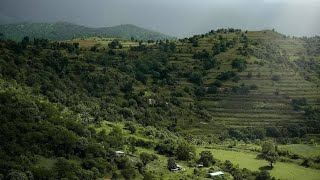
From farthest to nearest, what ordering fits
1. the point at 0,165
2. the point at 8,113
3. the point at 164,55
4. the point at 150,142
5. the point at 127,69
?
the point at 164,55
the point at 127,69
the point at 150,142
the point at 8,113
the point at 0,165

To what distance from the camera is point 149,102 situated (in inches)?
4274

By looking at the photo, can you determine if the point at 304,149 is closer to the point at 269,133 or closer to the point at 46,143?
the point at 269,133

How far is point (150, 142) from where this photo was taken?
78.7m

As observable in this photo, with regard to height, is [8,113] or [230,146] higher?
[8,113]

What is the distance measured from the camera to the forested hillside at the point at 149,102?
63.2 meters

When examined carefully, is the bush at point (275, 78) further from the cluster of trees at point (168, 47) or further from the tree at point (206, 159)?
the tree at point (206, 159)

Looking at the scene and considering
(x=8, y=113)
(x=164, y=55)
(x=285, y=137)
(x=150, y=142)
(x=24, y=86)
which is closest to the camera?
(x=8, y=113)

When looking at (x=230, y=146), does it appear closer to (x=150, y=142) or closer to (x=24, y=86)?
(x=150, y=142)

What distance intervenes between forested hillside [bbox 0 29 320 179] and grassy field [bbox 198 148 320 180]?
1853 mm

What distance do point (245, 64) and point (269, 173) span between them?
5672 cm

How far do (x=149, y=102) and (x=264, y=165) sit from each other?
3906cm

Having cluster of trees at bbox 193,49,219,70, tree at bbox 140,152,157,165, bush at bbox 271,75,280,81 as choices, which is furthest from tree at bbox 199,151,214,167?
cluster of trees at bbox 193,49,219,70

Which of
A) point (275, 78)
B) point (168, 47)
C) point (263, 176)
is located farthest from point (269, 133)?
point (168, 47)

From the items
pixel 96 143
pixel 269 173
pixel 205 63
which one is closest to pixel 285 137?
pixel 269 173
